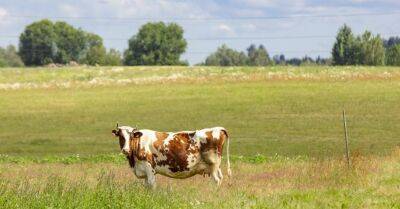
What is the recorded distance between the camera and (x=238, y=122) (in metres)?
51.3

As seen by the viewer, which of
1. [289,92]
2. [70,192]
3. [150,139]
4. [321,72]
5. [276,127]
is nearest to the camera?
[70,192]

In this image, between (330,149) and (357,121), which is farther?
(357,121)

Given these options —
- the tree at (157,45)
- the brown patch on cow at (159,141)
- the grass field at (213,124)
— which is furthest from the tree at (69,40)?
the brown patch on cow at (159,141)

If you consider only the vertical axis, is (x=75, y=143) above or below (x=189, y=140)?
below

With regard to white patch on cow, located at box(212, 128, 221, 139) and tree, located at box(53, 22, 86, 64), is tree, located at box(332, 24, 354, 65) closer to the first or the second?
tree, located at box(53, 22, 86, 64)

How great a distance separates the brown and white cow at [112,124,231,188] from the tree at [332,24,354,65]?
130m

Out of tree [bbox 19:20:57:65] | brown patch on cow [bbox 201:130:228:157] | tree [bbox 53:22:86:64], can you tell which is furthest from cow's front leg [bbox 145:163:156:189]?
tree [bbox 53:22:86:64]

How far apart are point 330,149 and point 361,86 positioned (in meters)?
32.5

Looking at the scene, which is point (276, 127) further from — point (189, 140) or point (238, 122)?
point (189, 140)

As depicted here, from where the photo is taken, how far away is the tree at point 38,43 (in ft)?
612

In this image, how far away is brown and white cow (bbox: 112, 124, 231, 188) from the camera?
19109 millimetres

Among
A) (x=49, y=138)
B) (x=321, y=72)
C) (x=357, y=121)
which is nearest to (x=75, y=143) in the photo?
(x=49, y=138)

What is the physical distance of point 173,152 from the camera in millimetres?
19219

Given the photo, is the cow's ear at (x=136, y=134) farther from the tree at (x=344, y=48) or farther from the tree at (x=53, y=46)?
the tree at (x=53, y=46)
